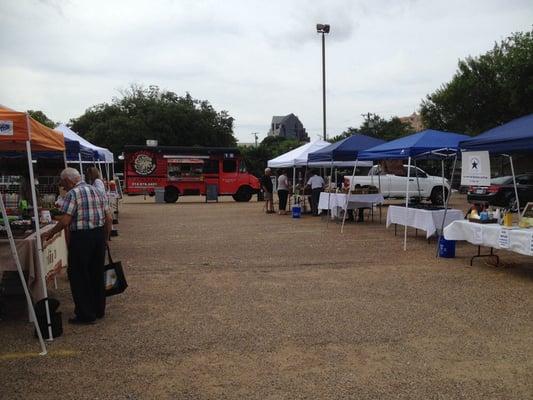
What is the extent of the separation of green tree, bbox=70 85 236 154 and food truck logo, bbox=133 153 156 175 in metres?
18.7

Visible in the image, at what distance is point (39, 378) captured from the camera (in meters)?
4.21

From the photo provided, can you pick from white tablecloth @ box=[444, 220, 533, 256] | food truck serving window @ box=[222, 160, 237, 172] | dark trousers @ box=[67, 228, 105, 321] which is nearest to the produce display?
dark trousers @ box=[67, 228, 105, 321]

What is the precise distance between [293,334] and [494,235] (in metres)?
4.32

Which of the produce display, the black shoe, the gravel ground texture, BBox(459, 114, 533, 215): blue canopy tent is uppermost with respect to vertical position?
BBox(459, 114, 533, 215): blue canopy tent

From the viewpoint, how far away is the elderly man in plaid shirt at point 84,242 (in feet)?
17.9

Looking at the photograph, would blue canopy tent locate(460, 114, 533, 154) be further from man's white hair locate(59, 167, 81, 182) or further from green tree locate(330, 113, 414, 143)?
green tree locate(330, 113, 414, 143)

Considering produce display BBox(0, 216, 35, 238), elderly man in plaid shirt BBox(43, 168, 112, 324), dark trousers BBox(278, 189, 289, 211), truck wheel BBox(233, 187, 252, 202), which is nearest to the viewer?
elderly man in plaid shirt BBox(43, 168, 112, 324)

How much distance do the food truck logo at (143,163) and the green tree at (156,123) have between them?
1872 centimetres

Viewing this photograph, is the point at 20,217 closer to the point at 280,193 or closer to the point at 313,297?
the point at 313,297

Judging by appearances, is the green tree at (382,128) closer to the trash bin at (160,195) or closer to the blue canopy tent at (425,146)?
the trash bin at (160,195)

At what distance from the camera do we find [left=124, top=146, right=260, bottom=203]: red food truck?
85.2 ft

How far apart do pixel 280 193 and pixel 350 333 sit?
14.2 metres

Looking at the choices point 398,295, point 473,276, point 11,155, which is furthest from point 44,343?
point 11,155

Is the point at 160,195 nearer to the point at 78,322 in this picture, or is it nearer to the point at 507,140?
the point at 507,140
